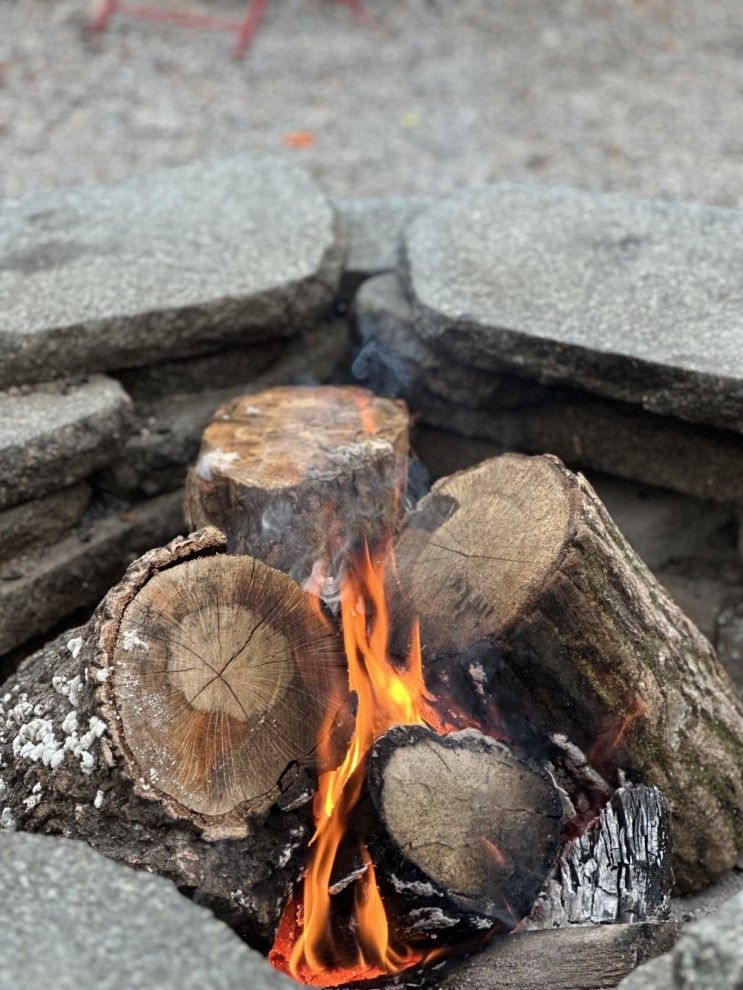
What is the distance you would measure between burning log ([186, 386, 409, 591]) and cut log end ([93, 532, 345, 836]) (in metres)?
0.29

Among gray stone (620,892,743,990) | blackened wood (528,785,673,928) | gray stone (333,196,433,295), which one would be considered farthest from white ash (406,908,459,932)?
gray stone (333,196,433,295)

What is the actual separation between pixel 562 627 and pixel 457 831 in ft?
A: 1.21

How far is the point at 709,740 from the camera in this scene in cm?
214

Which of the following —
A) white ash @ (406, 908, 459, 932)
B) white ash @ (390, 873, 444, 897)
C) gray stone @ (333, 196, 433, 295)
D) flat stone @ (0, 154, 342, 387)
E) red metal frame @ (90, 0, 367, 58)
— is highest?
flat stone @ (0, 154, 342, 387)

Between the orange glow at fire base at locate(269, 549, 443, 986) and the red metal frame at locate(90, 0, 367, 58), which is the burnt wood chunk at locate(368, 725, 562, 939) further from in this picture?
the red metal frame at locate(90, 0, 367, 58)

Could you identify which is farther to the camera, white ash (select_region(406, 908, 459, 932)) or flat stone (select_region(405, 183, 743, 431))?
flat stone (select_region(405, 183, 743, 431))

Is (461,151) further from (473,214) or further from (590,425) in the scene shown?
(590,425)

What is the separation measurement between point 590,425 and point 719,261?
0.54 m

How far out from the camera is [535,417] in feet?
9.47

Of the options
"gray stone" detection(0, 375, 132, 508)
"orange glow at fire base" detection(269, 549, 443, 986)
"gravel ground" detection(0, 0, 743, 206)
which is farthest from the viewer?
"gravel ground" detection(0, 0, 743, 206)

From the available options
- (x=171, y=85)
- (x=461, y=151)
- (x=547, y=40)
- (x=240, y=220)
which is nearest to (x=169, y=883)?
(x=240, y=220)

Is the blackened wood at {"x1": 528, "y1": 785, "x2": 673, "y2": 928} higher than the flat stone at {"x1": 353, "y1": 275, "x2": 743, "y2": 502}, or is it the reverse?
the flat stone at {"x1": 353, "y1": 275, "x2": 743, "y2": 502}

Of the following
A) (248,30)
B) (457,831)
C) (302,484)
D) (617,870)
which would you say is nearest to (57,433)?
(302,484)

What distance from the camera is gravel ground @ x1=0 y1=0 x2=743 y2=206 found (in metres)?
4.95
